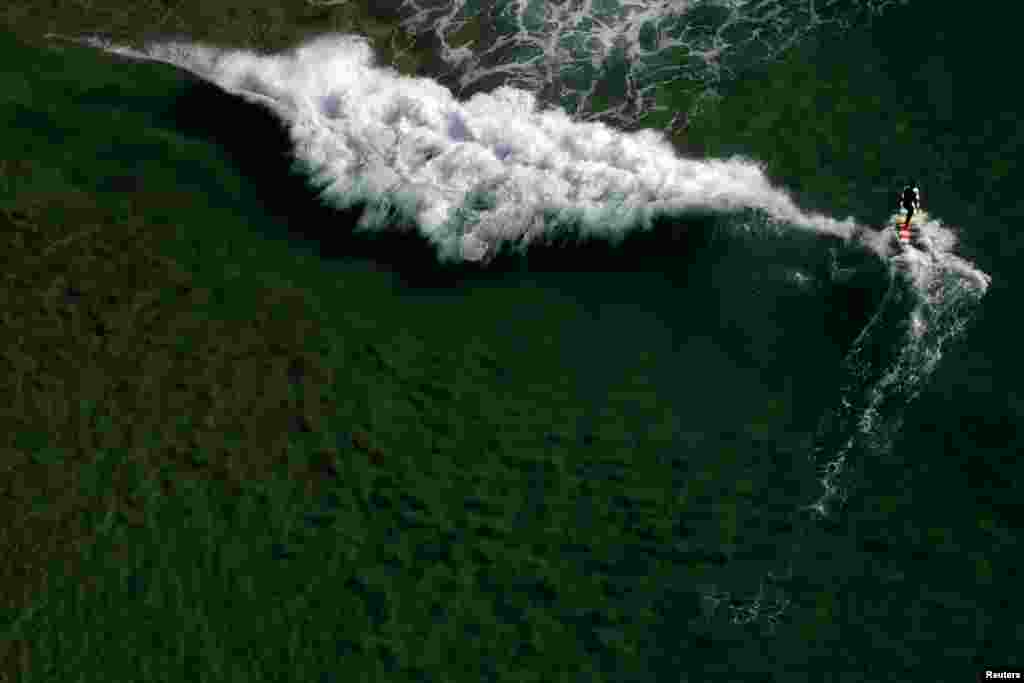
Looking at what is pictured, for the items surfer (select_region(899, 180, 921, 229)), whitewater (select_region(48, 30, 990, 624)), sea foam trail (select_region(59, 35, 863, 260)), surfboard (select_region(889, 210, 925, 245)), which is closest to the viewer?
whitewater (select_region(48, 30, 990, 624))

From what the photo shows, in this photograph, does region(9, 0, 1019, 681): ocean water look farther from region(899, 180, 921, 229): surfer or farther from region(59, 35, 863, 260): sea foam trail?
region(899, 180, 921, 229): surfer

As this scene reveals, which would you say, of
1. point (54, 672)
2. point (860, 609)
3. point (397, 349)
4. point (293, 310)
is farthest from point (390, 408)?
point (860, 609)

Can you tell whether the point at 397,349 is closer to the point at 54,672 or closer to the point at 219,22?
the point at 54,672

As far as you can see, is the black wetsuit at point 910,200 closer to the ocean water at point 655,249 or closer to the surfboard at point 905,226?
the surfboard at point 905,226

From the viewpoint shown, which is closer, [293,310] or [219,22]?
[293,310]

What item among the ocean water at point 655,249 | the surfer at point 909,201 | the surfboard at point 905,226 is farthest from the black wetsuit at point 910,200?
the ocean water at point 655,249

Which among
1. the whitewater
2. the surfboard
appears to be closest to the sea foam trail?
the whitewater

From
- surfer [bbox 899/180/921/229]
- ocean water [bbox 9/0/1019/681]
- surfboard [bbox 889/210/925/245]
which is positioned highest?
surfer [bbox 899/180/921/229]
